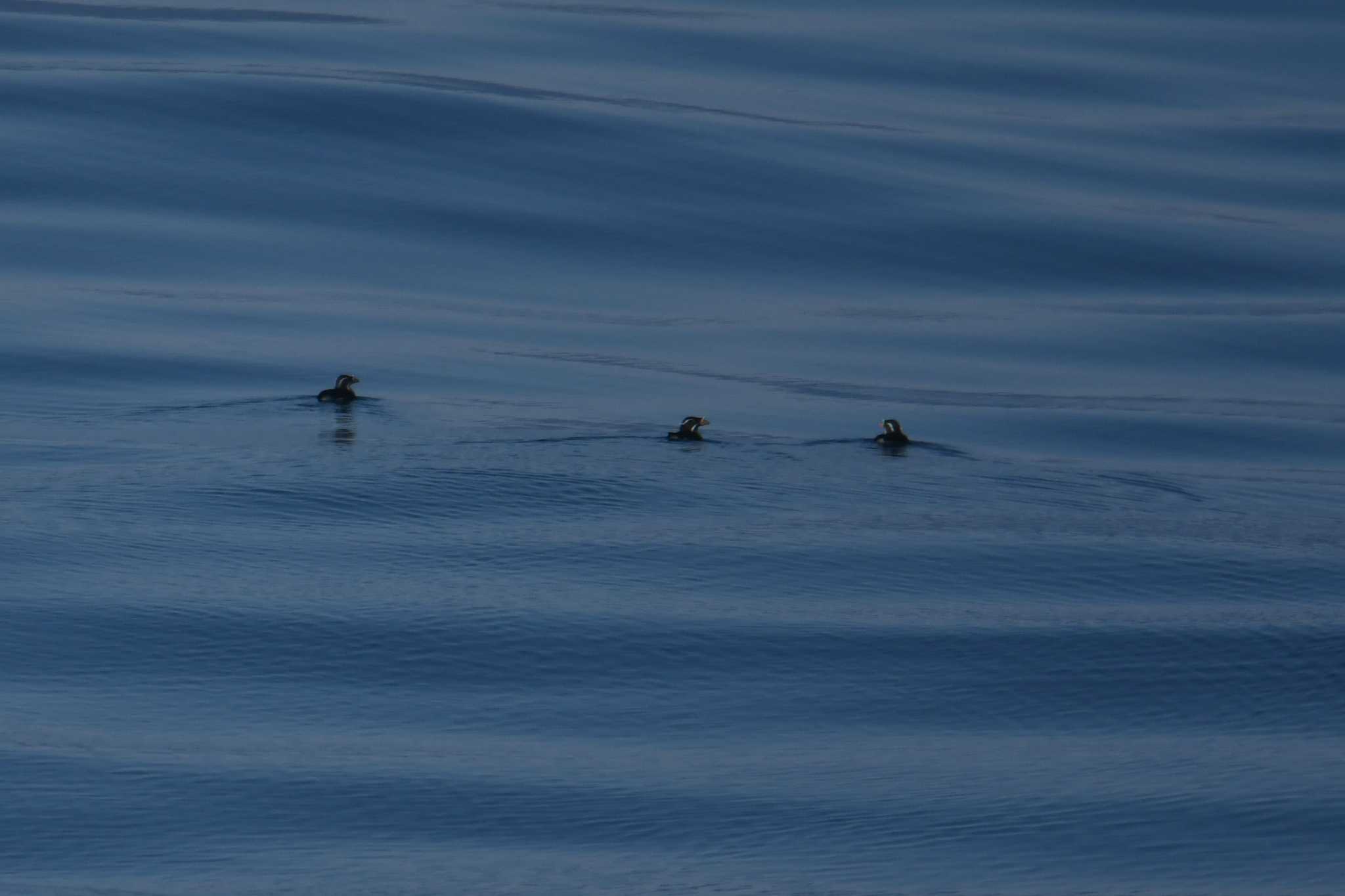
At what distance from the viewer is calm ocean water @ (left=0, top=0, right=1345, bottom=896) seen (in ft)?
47.2

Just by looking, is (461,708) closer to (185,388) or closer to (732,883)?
(732,883)

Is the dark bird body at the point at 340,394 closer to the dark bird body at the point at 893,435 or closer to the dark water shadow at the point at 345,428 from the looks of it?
the dark water shadow at the point at 345,428

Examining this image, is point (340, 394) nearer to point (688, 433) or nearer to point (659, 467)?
point (688, 433)

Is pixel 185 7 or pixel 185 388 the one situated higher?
pixel 185 7

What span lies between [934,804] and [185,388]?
51.7 ft

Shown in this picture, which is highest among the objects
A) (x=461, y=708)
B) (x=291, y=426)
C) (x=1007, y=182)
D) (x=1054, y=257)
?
(x=1007, y=182)

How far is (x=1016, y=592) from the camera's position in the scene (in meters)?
19.7

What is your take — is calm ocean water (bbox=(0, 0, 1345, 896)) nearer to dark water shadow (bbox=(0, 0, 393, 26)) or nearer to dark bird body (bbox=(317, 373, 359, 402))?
dark bird body (bbox=(317, 373, 359, 402))

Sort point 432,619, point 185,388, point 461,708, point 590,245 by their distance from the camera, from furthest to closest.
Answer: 1. point 590,245
2. point 185,388
3. point 432,619
4. point 461,708

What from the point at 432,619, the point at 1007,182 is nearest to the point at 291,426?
the point at 432,619

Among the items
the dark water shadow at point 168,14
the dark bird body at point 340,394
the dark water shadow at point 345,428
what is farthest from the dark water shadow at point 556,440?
the dark water shadow at point 168,14

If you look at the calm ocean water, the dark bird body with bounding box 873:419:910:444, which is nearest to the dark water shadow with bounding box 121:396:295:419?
the calm ocean water

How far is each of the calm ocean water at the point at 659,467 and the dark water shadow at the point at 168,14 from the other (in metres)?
0.47

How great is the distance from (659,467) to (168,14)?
3398cm
